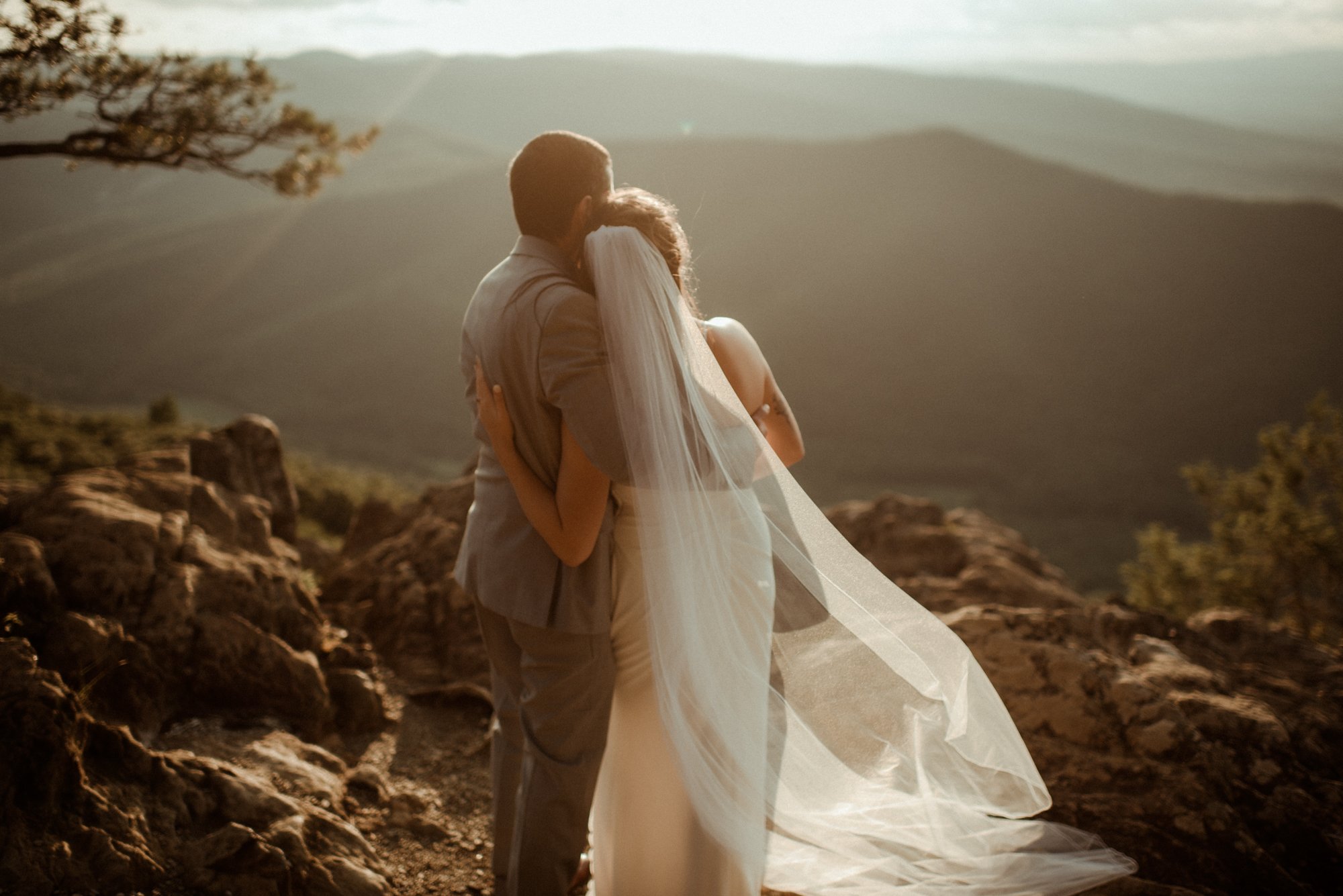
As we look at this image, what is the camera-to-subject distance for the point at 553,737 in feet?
Result: 7.49

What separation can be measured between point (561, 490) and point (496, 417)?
0.24 meters

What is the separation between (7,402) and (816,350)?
27.4 meters

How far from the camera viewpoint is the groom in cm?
206

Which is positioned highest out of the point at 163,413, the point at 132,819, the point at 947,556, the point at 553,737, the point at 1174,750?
the point at 553,737

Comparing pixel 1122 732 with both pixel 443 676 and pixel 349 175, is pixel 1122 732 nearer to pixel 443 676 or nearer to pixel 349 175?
pixel 443 676

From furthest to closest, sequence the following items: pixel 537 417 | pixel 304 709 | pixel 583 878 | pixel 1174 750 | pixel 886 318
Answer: pixel 886 318
pixel 304 709
pixel 1174 750
pixel 583 878
pixel 537 417

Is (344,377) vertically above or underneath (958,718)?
underneath

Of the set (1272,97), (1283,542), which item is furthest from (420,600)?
(1272,97)

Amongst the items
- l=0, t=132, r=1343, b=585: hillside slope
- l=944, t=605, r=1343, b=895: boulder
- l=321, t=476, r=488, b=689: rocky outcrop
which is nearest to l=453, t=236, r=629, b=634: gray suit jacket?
l=944, t=605, r=1343, b=895: boulder

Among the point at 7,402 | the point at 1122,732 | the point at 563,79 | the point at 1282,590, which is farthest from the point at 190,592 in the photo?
the point at 563,79

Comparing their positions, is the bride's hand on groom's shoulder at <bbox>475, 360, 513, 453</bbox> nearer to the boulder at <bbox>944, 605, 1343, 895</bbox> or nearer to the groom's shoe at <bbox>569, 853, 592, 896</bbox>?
the groom's shoe at <bbox>569, 853, 592, 896</bbox>

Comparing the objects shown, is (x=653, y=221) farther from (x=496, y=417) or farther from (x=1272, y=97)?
(x=1272, y=97)

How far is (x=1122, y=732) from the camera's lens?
3137 mm

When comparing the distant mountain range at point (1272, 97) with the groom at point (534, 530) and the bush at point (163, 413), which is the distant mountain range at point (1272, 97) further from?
the groom at point (534, 530)
